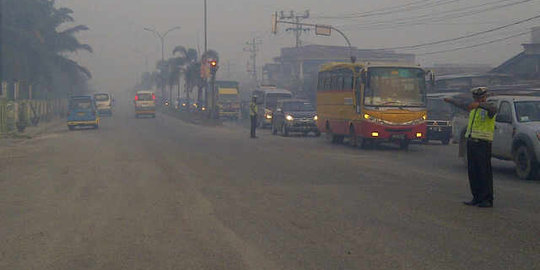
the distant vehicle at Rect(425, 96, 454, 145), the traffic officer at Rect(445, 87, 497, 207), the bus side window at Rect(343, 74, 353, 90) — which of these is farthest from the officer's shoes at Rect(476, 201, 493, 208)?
the distant vehicle at Rect(425, 96, 454, 145)

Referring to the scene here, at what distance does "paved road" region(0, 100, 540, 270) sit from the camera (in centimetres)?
711

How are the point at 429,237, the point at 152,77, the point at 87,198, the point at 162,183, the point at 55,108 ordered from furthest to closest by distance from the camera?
the point at 152,77, the point at 55,108, the point at 162,183, the point at 87,198, the point at 429,237

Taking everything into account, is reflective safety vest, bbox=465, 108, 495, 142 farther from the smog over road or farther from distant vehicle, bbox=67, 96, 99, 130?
distant vehicle, bbox=67, 96, 99, 130

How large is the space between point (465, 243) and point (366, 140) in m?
15.5

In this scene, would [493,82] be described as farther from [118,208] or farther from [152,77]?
[152,77]

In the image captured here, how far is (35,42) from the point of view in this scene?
49844mm

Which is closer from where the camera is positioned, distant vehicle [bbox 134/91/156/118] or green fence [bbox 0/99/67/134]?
green fence [bbox 0/99/67/134]

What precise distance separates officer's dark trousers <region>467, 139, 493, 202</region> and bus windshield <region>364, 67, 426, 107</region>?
11635 millimetres

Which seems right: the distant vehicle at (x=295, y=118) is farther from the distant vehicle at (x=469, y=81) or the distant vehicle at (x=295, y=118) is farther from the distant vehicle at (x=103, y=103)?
the distant vehicle at (x=103, y=103)

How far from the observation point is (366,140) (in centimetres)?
2309

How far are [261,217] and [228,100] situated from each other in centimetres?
4729

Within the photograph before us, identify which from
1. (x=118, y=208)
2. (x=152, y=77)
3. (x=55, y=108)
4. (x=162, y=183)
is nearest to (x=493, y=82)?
(x=162, y=183)

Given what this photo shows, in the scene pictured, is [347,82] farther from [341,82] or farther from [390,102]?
[390,102]

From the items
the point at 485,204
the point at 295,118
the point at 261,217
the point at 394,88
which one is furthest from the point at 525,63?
the point at 261,217
